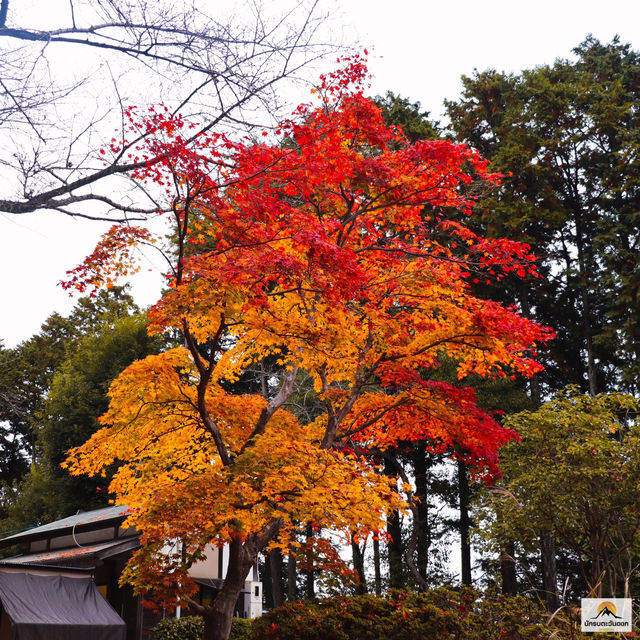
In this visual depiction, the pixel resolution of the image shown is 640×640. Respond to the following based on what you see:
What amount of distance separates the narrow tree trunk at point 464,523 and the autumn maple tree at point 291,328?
9.27 metres

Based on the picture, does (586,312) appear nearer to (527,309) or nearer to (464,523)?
(527,309)

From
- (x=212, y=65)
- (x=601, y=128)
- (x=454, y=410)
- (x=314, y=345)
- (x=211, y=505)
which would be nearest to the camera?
(x=212, y=65)

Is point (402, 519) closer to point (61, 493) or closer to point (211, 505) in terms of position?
point (61, 493)

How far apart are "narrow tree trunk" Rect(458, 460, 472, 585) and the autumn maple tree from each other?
927 centimetres

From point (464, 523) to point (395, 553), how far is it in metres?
2.32

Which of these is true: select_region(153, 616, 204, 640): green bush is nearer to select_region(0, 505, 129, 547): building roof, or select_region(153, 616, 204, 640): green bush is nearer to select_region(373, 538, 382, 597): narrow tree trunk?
select_region(0, 505, 129, 547): building roof

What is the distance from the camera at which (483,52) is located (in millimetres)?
20938

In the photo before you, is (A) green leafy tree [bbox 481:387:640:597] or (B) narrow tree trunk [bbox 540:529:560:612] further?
(B) narrow tree trunk [bbox 540:529:560:612]

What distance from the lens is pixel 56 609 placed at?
10.3 metres

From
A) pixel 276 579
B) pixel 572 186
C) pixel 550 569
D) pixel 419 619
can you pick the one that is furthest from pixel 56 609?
pixel 572 186

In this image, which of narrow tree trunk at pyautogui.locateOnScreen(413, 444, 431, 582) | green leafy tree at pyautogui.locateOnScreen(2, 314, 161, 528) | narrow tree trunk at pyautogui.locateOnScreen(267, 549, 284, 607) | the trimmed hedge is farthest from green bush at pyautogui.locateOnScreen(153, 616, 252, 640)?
green leafy tree at pyautogui.locateOnScreen(2, 314, 161, 528)

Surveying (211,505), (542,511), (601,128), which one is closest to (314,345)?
(211,505)

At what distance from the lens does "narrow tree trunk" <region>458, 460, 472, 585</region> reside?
60.9 ft

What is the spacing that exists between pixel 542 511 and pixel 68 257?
794 cm
